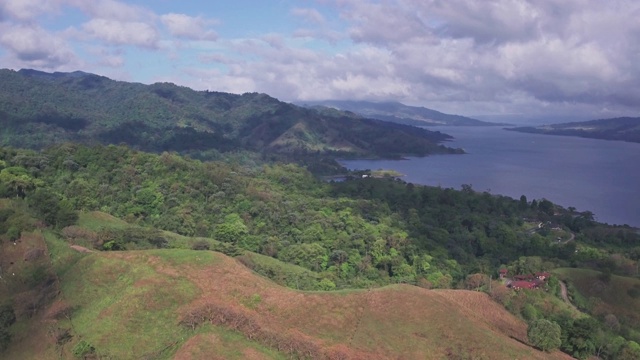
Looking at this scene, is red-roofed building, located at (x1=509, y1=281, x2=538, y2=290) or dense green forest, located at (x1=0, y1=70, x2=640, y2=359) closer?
dense green forest, located at (x1=0, y1=70, x2=640, y2=359)

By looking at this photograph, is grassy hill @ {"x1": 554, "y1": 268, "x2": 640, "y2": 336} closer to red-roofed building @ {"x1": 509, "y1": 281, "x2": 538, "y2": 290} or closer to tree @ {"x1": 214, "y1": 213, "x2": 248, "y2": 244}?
red-roofed building @ {"x1": 509, "y1": 281, "x2": 538, "y2": 290}

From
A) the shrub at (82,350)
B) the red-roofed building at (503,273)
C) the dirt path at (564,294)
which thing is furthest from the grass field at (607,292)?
the shrub at (82,350)

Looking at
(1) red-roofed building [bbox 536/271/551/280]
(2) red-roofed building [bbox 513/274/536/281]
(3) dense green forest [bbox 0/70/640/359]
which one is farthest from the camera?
(2) red-roofed building [bbox 513/274/536/281]

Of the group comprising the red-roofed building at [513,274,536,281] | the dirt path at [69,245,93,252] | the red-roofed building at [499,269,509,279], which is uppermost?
the dirt path at [69,245,93,252]

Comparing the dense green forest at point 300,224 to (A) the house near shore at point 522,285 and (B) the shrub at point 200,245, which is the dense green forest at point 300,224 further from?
(A) the house near shore at point 522,285

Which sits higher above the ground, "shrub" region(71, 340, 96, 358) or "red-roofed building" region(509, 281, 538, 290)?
"red-roofed building" region(509, 281, 538, 290)

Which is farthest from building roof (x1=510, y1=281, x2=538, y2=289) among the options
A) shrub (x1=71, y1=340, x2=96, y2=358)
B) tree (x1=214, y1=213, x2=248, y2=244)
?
shrub (x1=71, y1=340, x2=96, y2=358)

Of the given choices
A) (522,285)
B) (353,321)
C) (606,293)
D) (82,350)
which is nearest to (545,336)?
(353,321)

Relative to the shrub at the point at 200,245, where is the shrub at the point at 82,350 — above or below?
below
